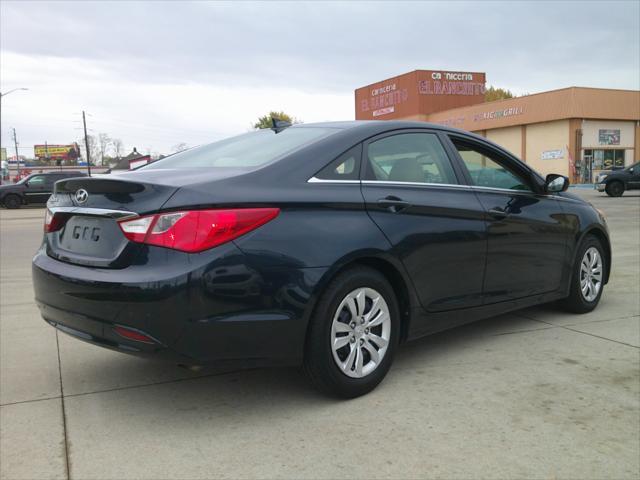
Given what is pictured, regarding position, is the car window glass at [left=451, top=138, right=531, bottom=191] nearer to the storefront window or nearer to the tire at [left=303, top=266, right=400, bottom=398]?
the tire at [left=303, top=266, right=400, bottom=398]

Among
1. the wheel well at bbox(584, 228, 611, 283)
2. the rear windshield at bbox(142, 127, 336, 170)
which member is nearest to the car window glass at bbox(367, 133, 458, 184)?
the rear windshield at bbox(142, 127, 336, 170)

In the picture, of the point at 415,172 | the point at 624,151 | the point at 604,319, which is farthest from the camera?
the point at 624,151

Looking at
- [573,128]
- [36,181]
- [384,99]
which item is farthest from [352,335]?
[384,99]

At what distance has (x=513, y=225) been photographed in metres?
4.29

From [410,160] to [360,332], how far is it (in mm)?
1203

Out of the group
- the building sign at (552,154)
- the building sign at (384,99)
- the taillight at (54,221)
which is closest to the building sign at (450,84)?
the building sign at (384,99)

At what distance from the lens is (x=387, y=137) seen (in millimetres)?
3729

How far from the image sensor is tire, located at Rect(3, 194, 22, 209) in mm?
26797

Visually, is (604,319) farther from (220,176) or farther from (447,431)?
(220,176)

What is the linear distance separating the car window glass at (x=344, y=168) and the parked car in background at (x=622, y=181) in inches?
986

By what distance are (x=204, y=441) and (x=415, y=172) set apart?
2.05 meters

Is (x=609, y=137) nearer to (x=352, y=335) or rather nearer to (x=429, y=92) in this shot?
(x=429, y=92)

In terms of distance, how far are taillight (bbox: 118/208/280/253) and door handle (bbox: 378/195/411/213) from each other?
0.94 m

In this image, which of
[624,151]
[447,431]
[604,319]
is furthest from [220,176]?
[624,151]
